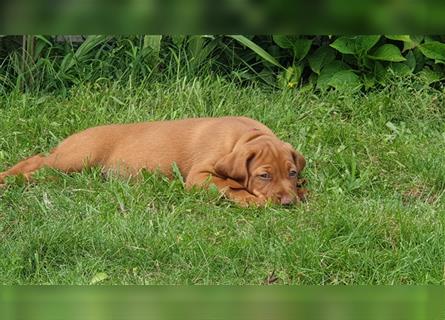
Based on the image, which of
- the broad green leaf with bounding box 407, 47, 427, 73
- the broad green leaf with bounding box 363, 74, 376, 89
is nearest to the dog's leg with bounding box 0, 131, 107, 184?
the broad green leaf with bounding box 363, 74, 376, 89

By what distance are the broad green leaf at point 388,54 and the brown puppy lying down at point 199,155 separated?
1.59 m

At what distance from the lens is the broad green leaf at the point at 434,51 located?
259 inches

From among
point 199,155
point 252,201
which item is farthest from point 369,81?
point 252,201

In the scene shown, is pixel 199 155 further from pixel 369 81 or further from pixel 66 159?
pixel 369 81

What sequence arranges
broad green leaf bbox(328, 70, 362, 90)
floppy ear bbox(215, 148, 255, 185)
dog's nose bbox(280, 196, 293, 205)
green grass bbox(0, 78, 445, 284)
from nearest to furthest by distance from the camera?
1. green grass bbox(0, 78, 445, 284)
2. dog's nose bbox(280, 196, 293, 205)
3. floppy ear bbox(215, 148, 255, 185)
4. broad green leaf bbox(328, 70, 362, 90)

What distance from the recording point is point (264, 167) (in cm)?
492

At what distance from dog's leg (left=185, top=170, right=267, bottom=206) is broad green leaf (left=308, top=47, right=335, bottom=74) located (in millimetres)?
2075

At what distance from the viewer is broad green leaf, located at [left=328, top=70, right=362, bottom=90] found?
6.48 metres

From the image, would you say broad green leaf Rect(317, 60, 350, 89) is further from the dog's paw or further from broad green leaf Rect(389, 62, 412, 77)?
the dog's paw

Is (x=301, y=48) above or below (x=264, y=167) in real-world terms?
above

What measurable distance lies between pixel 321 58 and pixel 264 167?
7.03 ft

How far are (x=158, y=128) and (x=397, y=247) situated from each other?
230 cm

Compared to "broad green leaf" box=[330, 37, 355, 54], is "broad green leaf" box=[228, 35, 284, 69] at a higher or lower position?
lower

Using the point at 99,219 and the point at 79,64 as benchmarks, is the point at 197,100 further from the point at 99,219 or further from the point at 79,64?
the point at 99,219
